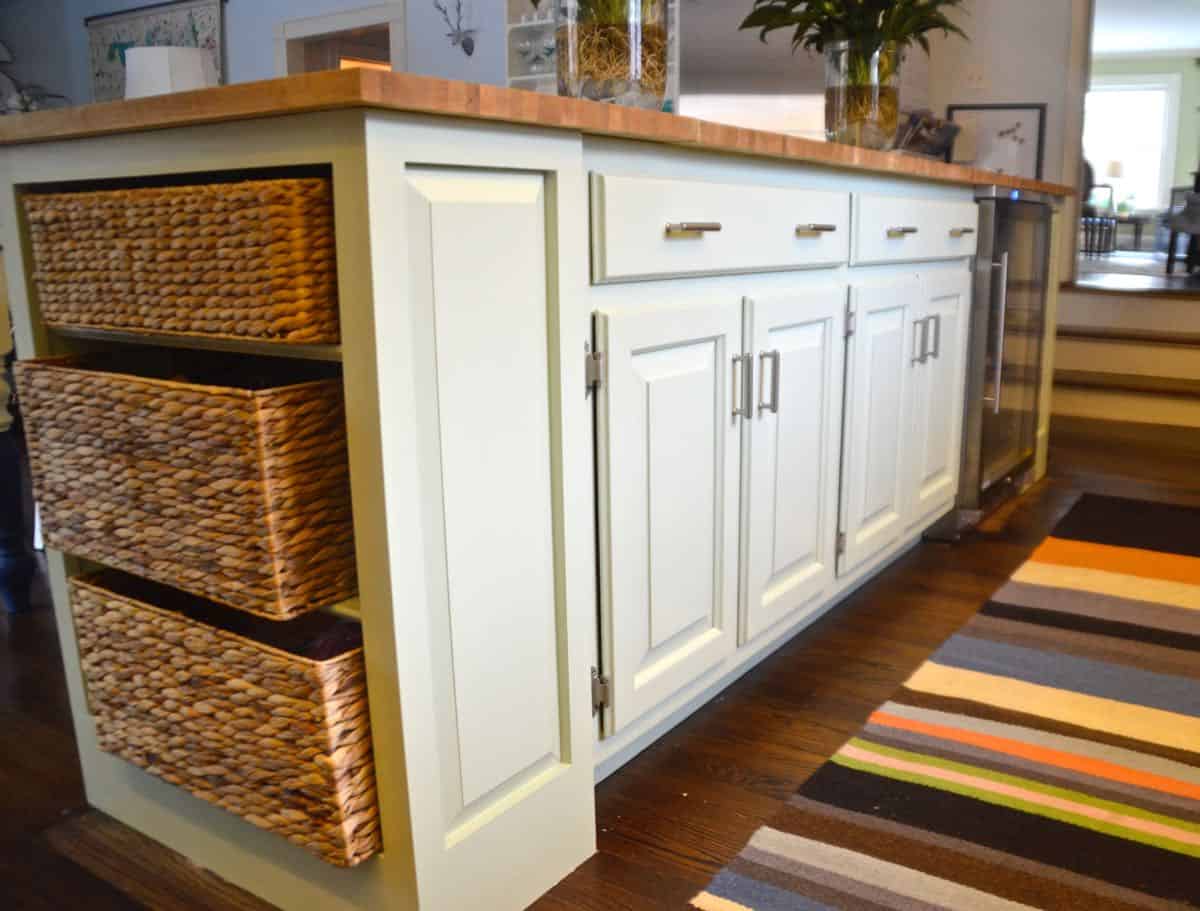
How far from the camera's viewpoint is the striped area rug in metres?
1.24

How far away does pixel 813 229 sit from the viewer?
172cm

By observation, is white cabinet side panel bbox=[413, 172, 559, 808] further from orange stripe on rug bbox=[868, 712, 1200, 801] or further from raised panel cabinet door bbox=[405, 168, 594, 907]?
orange stripe on rug bbox=[868, 712, 1200, 801]

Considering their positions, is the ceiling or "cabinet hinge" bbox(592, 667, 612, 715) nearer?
"cabinet hinge" bbox(592, 667, 612, 715)

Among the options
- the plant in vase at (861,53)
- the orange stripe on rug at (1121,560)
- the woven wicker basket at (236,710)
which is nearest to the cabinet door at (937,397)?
the orange stripe on rug at (1121,560)

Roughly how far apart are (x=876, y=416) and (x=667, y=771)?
909 mm

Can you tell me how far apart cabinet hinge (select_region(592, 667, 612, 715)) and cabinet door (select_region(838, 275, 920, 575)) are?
0.81m

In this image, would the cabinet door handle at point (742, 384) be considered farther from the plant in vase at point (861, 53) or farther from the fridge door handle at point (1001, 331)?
the fridge door handle at point (1001, 331)

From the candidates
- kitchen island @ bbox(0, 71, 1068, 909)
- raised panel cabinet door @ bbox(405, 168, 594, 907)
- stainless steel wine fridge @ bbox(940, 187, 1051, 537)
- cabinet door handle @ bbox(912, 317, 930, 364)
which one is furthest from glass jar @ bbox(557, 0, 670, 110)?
stainless steel wine fridge @ bbox(940, 187, 1051, 537)

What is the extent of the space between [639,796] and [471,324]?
2.48 feet

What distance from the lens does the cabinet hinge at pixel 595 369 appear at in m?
1.25

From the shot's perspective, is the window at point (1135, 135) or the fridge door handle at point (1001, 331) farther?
the window at point (1135, 135)

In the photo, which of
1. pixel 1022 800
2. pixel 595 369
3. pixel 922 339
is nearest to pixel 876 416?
pixel 922 339

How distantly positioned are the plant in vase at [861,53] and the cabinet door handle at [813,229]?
2.33 feet

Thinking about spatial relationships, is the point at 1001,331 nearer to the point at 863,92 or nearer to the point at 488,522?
the point at 863,92
